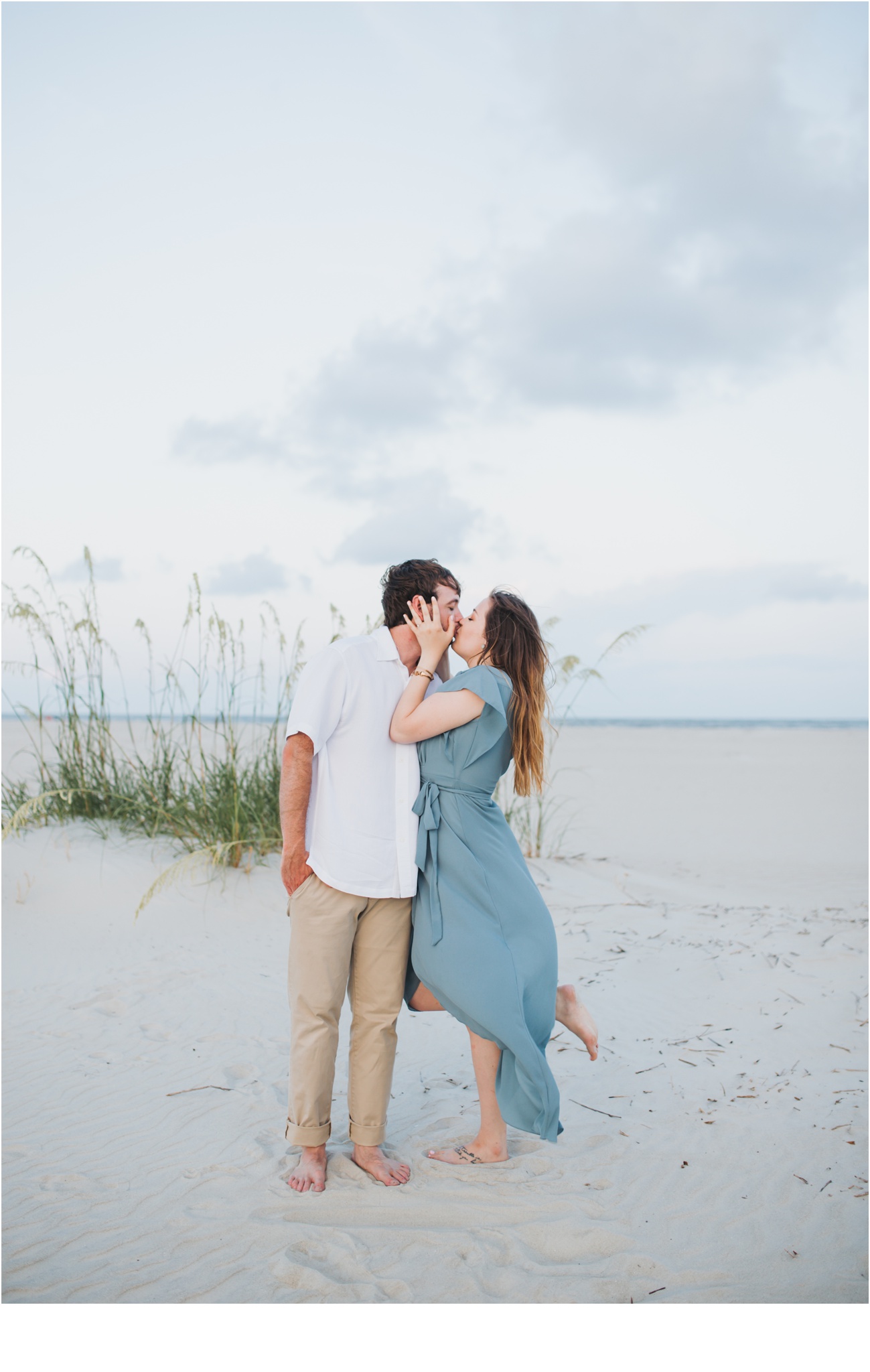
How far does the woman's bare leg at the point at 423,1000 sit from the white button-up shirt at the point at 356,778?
1.25 feet

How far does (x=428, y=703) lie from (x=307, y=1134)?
4.45ft

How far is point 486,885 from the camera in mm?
2725

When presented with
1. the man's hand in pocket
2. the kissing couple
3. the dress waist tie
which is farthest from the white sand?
the man's hand in pocket

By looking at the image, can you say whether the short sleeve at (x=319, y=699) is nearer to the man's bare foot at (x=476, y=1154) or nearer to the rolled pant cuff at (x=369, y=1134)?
the rolled pant cuff at (x=369, y=1134)

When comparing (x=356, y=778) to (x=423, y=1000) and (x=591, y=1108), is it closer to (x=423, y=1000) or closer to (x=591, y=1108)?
(x=423, y=1000)

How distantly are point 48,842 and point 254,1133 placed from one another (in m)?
3.55

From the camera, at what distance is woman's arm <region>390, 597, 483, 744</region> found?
2672 mm

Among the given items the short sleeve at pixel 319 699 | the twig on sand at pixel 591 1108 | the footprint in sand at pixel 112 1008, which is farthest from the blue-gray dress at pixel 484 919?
the footprint in sand at pixel 112 1008

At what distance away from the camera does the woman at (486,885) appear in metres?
2.64

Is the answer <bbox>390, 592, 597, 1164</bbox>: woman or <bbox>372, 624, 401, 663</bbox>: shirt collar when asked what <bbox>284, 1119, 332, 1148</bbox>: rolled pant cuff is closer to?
<bbox>390, 592, 597, 1164</bbox>: woman

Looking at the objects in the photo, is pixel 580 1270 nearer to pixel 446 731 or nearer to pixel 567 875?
pixel 446 731

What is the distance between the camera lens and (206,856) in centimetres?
577

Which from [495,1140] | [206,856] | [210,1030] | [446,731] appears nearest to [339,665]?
[446,731]

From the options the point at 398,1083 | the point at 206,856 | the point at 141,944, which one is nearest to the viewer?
the point at 398,1083
